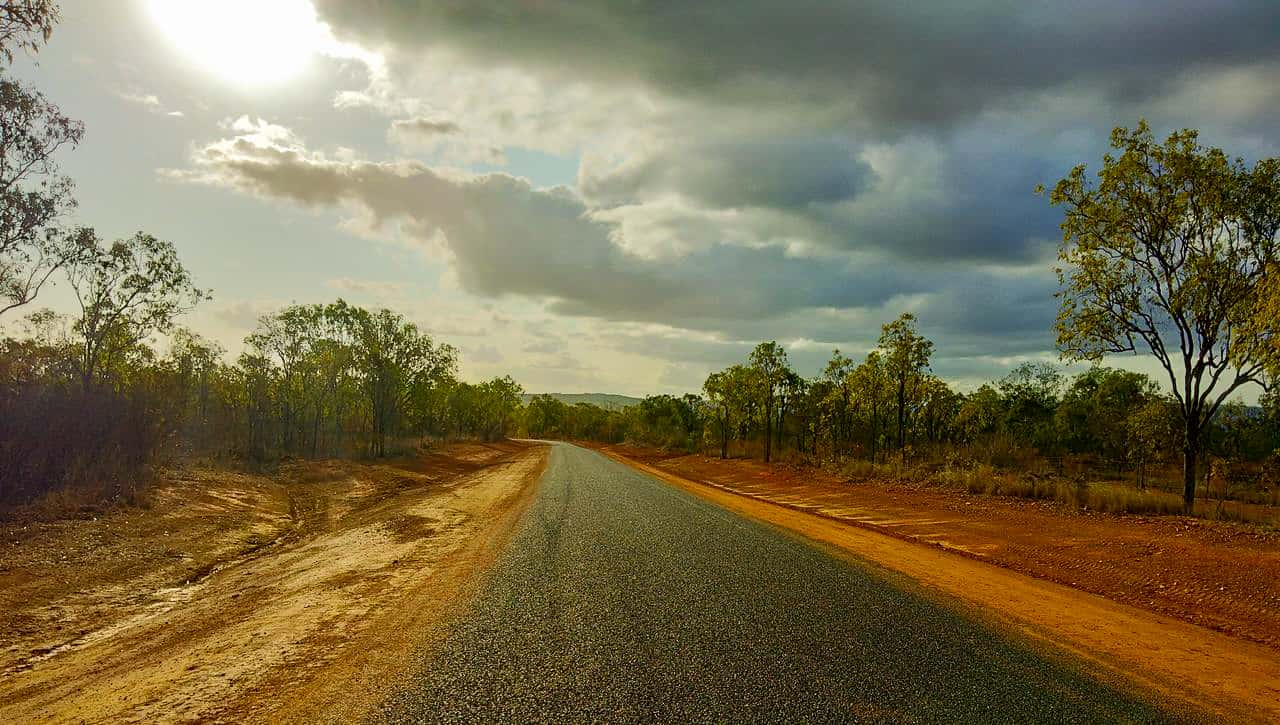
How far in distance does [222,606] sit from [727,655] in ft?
20.7

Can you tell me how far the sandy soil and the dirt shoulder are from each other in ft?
20.6

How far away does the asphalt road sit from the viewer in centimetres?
414

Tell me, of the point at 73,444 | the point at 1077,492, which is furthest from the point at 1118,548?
the point at 73,444

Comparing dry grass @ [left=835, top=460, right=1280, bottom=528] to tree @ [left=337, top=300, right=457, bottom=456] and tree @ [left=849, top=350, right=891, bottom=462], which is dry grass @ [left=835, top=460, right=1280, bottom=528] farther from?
tree @ [left=337, top=300, right=457, bottom=456]

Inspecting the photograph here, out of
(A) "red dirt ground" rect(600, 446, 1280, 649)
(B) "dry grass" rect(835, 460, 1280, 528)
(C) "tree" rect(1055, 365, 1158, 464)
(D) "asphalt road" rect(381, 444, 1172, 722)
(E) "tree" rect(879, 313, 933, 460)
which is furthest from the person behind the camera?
(C) "tree" rect(1055, 365, 1158, 464)

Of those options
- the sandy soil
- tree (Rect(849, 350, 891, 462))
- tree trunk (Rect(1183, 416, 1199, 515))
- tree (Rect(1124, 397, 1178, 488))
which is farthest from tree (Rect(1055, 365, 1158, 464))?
the sandy soil

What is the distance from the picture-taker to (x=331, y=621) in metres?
6.34

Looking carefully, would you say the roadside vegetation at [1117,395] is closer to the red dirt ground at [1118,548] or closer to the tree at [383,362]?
the red dirt ground at [1118,548]

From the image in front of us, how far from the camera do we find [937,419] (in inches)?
2151

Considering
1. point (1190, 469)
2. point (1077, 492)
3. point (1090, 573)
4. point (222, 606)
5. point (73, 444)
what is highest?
point (1190, 469)

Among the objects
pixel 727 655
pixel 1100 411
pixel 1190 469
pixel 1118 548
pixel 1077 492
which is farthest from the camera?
pixel 1100 411

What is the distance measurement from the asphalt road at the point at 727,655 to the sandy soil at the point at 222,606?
2.50 ft

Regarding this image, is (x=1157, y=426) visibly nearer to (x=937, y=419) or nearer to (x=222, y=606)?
(x=937, y=419)

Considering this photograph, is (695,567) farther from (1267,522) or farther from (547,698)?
(1267,522)
